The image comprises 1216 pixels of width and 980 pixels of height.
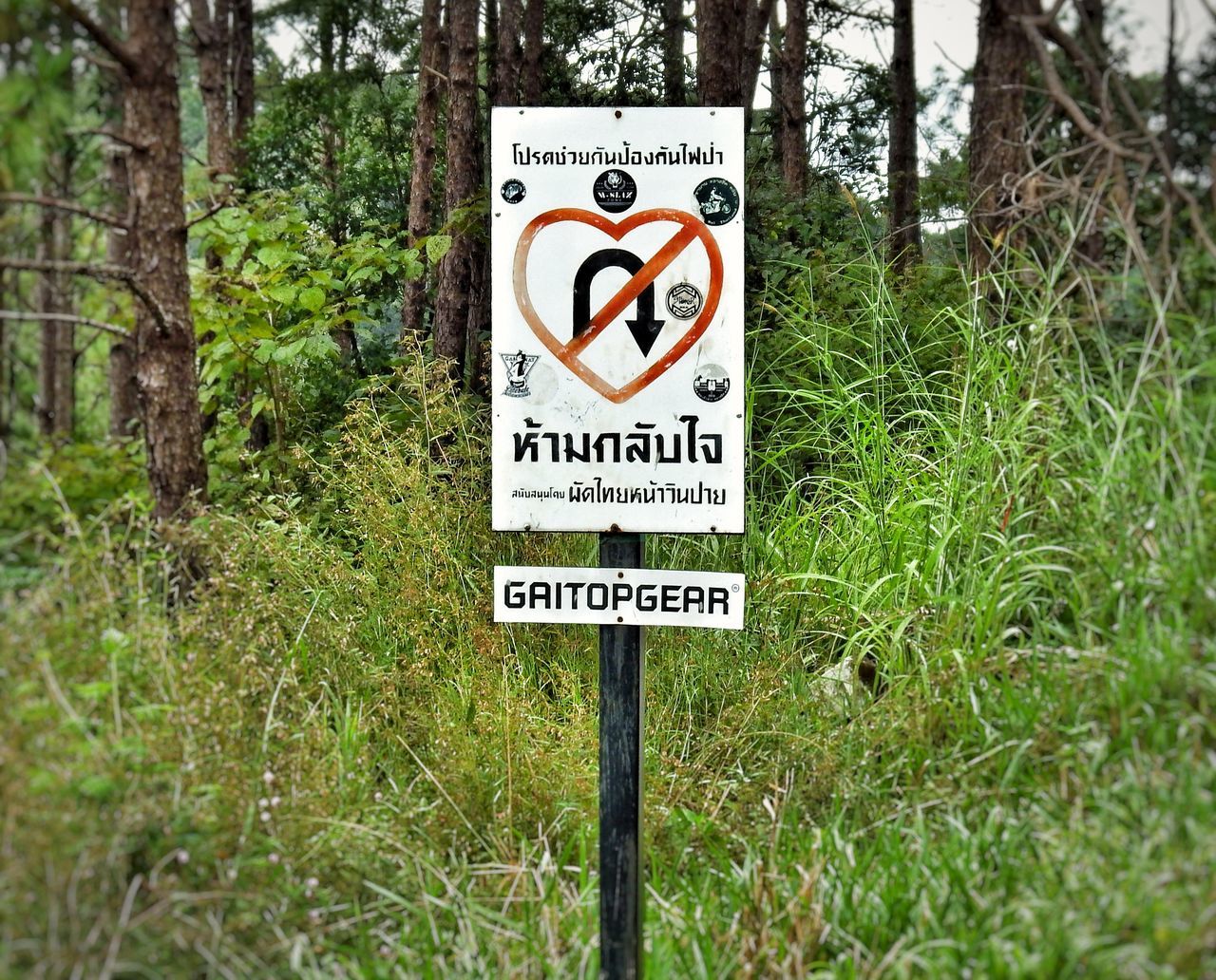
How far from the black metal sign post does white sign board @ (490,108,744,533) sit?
0.31 feet

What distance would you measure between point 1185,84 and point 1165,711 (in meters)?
1.51

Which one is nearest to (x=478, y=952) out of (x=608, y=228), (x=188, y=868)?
(x=188, y=868)

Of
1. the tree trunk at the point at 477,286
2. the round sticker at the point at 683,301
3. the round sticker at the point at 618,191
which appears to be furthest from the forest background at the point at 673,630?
the round sticker at the point at 618,191

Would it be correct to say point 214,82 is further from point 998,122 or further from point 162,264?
point 998,122

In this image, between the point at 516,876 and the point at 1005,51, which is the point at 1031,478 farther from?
the point at 516,876

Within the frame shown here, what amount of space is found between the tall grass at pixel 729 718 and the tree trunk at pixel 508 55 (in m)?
2.44

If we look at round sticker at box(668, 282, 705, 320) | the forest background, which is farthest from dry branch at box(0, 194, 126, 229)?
round sticker at box(668, 282, 705, 320)

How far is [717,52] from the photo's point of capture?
547 cm

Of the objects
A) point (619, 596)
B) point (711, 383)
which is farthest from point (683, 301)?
point (619, 596)

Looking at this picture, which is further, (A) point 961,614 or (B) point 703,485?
(A) point 961,614

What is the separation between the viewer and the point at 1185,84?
2.63m

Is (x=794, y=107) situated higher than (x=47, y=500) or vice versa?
(x=794, y=107)

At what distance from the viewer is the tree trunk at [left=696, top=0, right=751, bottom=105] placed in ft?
17.8

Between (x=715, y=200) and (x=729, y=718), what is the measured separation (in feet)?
5.80
